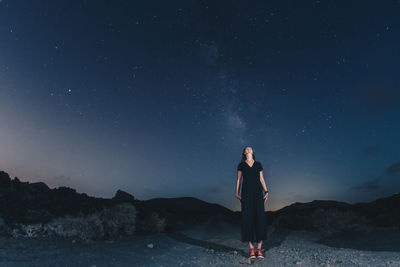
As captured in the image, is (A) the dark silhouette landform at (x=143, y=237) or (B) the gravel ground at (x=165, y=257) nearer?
(B) the gravel ground at (x=165, y=257)

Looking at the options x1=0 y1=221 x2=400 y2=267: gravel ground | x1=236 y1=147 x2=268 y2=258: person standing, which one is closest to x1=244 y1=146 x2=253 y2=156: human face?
Answer: x1=236 y1=147 x2=268 y2=258: person standing

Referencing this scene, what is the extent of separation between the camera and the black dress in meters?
6.39

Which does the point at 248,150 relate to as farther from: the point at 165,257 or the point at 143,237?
the point at 143,237

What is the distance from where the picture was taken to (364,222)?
12617 millimetres

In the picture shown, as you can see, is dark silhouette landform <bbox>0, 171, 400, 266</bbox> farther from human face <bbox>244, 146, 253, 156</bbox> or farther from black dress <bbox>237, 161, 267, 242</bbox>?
human face <bbox>244, 146, 253, 156</bbox>

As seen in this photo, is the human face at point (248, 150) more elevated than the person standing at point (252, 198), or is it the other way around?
the human face at point (248, 150)

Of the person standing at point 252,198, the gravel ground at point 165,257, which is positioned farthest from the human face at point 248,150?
the gravel ground at point 165,257

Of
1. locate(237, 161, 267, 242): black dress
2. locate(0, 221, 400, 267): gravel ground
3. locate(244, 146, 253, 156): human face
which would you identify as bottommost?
locate(0, 221, 400, 267): gravel ground

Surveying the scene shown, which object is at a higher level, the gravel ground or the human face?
the human face

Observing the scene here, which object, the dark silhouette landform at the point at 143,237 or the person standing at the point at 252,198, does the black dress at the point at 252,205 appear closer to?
the person standing at the point at 252,198

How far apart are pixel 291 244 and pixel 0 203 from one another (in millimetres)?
11093

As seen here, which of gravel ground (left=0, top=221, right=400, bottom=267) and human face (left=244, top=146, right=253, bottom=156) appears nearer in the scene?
gravel ground (left=0, top=221, right=400, bottom=267)

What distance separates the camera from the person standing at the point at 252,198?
6.39m

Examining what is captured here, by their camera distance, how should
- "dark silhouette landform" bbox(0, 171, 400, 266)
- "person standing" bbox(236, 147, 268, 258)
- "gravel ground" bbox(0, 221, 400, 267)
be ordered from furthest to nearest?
1. "person standing" bbox(236, 147, 268, 258)
2. "dark silhouette landform" bbox(0, 171, 400, 266)
3. "gravel ground" bbox(0, 221, 400, 267)
